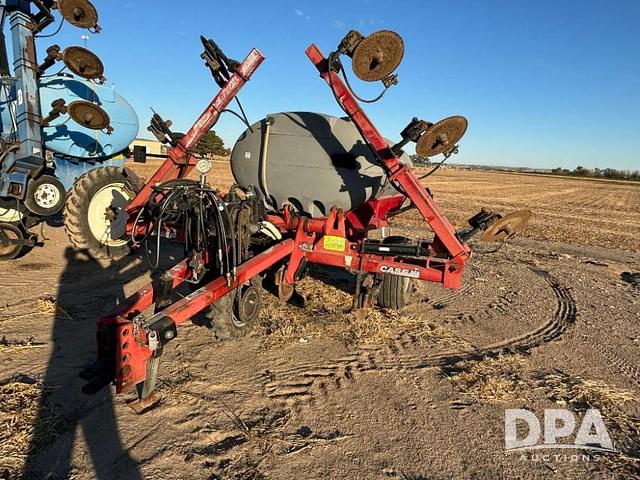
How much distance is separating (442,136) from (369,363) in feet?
7.67

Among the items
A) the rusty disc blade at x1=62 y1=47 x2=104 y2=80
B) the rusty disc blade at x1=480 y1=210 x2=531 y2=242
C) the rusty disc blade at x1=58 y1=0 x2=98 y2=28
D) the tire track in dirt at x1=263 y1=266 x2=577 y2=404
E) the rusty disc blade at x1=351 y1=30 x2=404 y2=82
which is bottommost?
the tire track in dirt at x1=263 y1=266 x2=577 y2=404

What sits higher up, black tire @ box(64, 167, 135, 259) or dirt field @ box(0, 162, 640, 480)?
black tire @ box(64, 167, 135, 259)

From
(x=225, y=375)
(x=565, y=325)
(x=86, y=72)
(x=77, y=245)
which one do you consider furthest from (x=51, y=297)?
(x=565, y=325)

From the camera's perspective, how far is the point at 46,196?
19.3 feet

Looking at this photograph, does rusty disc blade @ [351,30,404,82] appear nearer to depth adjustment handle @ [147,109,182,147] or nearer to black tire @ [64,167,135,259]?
depth adjustment handle @ [147,109,182,147]

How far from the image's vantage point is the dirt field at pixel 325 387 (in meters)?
2.65

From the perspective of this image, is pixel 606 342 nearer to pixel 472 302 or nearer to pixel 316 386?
pixel 472 302

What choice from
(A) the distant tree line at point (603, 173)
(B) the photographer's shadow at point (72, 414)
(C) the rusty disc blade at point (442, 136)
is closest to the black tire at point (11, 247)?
Result: (B) the photographer's shadow at point (72, 414)

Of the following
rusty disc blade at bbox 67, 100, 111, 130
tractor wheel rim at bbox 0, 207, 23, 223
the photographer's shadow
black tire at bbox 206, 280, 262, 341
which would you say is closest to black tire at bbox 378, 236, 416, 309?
black tire at bbox 206, 280, 262, 341

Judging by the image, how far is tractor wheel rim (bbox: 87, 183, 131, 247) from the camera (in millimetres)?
6230

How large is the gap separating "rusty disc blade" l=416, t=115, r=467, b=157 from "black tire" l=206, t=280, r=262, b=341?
224 cm

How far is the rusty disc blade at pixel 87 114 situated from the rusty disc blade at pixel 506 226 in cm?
547

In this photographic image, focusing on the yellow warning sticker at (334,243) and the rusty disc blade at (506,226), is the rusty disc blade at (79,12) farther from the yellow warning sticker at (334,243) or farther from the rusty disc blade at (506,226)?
the rusty disc blade at (506,226)

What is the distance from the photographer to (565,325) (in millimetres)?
5270
